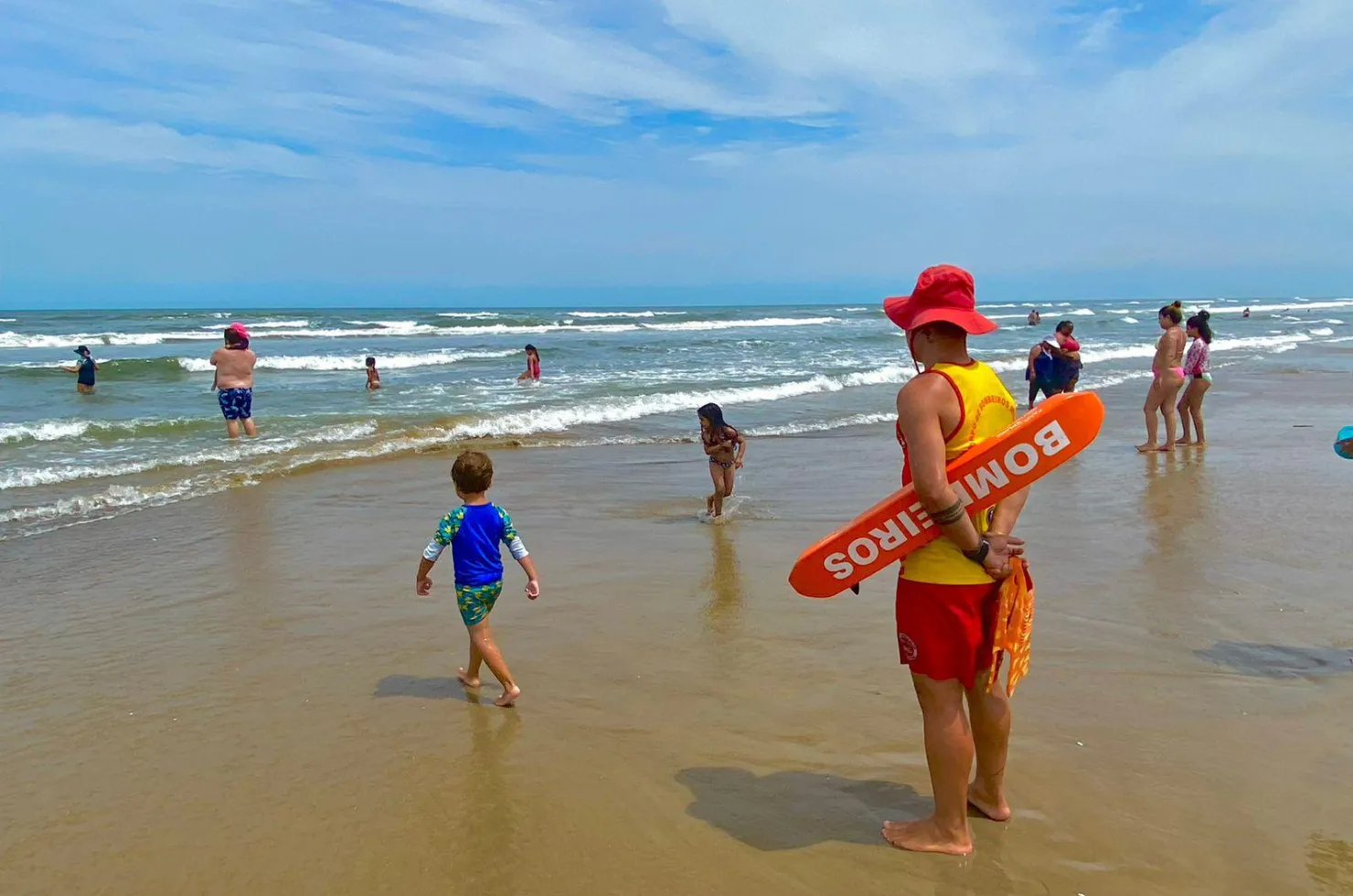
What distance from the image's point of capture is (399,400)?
746 inches

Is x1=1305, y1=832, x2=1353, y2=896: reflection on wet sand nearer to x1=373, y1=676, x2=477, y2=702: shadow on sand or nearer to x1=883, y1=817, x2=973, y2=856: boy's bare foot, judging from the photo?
x1=883, y1=817, x2=973, y2=856: boy's bare foot

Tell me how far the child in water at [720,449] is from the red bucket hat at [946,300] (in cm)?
496

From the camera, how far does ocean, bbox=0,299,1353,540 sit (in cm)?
1091

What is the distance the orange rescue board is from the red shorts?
154 millimetres

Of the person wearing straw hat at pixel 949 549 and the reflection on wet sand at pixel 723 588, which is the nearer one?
the person wearing straw hat at pixel 949 549

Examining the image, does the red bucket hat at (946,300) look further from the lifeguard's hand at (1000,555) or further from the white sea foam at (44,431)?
the white sea foam at (44,431)

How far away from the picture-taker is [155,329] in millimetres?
52281

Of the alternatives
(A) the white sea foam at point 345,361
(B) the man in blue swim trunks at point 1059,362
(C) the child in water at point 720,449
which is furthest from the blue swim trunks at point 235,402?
→ (A) the white sea foam at point 345,361

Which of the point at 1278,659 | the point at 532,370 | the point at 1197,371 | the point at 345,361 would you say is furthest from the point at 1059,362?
the point at 345,361

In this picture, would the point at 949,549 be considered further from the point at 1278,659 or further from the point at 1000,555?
the point at 1278,659

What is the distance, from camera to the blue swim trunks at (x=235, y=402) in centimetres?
1318

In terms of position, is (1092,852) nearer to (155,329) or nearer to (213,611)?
(213,611)

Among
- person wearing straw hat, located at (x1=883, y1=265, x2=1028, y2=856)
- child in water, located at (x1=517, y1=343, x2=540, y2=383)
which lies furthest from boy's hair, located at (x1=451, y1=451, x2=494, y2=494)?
child in water, located at (x1=517, y1=343, x2=540, y2=383)

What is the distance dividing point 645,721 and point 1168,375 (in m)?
9.08
